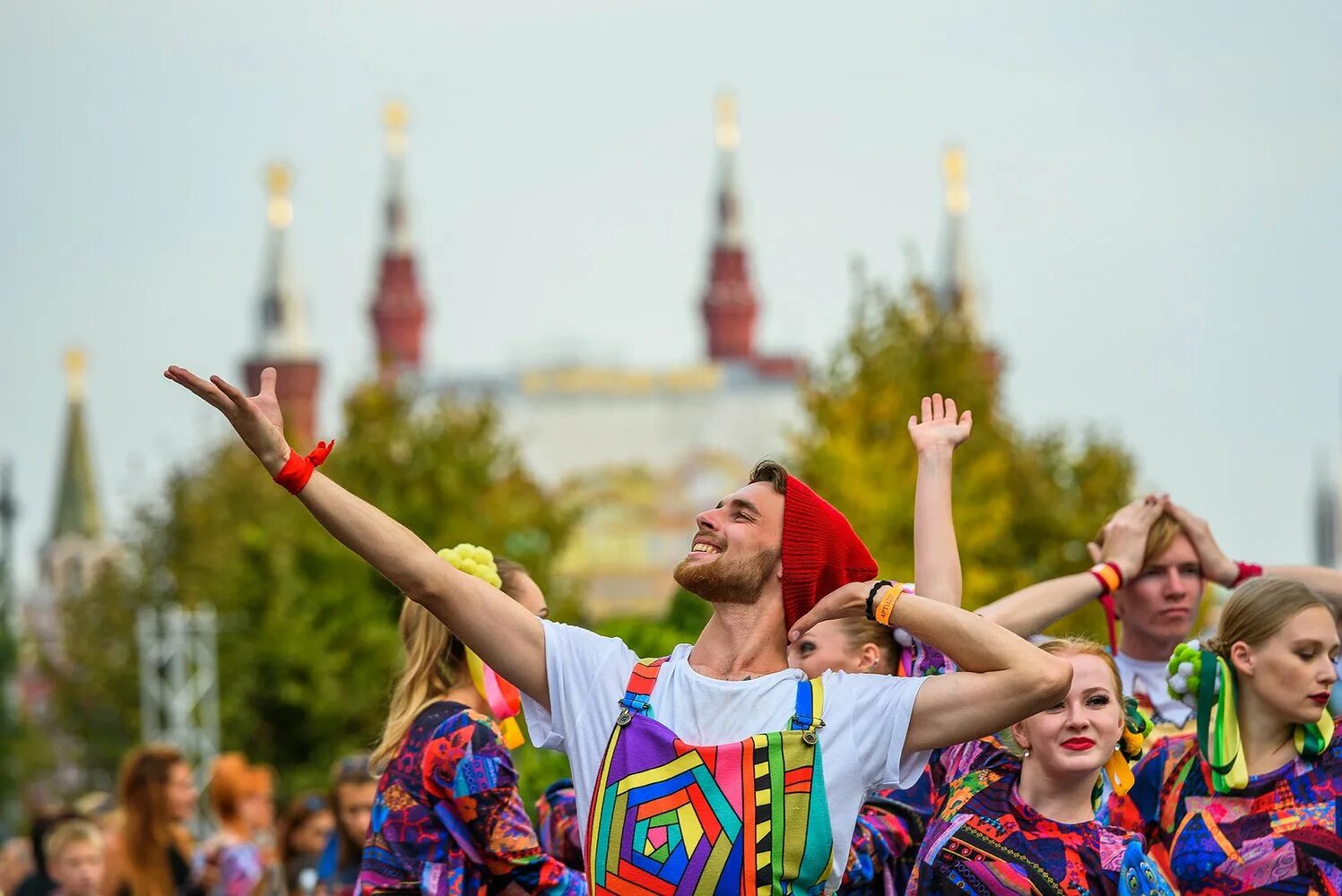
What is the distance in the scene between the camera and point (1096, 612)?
25.0 m

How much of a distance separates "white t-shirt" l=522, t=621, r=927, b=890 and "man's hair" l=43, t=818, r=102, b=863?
539cm

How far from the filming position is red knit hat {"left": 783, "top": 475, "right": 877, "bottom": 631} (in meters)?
5.43

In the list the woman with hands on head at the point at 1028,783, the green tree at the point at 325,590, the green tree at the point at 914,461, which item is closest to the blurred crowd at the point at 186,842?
the woman with hands on head at the point at 1028,783

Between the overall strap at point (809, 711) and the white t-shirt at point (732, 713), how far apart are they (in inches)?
0.7

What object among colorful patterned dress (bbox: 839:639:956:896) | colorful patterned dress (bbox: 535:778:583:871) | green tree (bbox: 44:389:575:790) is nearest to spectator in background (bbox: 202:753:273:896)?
colorful patterned dress (bbox: 535:778:583:871)

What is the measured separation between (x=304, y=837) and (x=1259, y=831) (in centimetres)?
619

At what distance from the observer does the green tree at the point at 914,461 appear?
28000mm

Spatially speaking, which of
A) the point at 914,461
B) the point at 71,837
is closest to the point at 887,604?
the point at 71,837

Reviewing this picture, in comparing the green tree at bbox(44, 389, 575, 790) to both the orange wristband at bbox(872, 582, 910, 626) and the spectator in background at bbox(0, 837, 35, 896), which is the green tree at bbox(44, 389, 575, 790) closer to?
the spectator in background at bbox(0, 837, 35, 896)

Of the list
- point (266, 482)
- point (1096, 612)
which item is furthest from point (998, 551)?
point (266, 482)

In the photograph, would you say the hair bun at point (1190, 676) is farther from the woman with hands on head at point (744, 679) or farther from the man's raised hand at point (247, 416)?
the man's raised hand at point (247, 416)

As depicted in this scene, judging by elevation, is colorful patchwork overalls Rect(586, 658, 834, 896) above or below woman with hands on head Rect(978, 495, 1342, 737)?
below

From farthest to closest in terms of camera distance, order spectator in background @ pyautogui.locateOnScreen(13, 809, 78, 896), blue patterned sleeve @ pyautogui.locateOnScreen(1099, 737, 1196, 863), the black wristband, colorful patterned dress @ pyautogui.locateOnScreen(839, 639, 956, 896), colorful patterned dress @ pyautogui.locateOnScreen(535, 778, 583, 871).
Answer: spectator in background @ pyautogui.locateOnScreen(13, 809, 78, 896) < colorful patterned dress @ pyautogui.locateOnScreen(535, 778, 583, 871) < blue patterned sleeve @ pyautogui.locateOnScreen(1099, 737, 1196, 863) < colorful patterned dress @ pyautogui.locateOnScreen(839, 639, 956, 896) < the black wristband

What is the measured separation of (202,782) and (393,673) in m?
22.0
